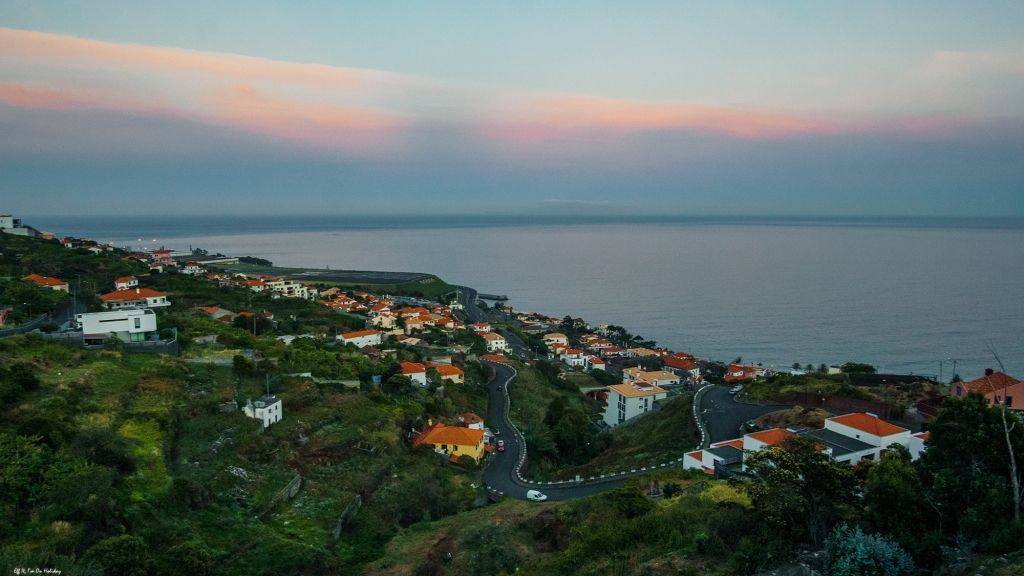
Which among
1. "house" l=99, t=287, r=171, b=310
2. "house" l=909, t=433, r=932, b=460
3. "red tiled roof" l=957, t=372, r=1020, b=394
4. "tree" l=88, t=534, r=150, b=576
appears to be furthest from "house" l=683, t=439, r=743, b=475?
"house" l=99, t=287, r=171, b=310

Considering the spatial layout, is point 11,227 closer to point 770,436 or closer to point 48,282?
point 48,282

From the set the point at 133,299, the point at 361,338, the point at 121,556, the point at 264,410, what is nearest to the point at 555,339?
the point at 361,338

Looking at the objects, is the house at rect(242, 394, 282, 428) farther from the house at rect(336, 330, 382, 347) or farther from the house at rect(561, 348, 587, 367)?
the house at rect(561, 348, 587, 367)

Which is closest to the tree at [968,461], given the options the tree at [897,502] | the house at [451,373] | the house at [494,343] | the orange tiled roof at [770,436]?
the tree at [897,502]

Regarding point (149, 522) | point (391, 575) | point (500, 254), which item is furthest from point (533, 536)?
point (500, 254)

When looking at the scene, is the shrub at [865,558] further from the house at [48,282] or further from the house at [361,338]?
the house at [48,282]

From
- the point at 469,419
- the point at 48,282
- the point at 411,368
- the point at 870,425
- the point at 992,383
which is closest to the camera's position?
the point at 870,425

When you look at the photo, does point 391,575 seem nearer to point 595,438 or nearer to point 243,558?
point 243,558
